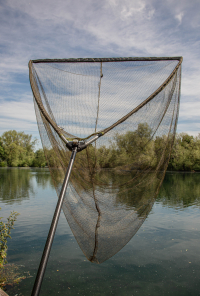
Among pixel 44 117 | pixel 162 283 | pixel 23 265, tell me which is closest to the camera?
pixel 44 117

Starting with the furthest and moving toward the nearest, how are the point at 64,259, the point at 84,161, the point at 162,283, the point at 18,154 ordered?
the point at 18,154, the point at 64,259, the point at 162,283, the point at 84,161

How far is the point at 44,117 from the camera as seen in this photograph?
2.50 m

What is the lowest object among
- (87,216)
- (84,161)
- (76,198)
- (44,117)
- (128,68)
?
(87,216)

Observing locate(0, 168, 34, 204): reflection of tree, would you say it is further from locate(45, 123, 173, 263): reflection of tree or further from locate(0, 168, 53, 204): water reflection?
locate(45, 123, 173, 263): reflection of tree

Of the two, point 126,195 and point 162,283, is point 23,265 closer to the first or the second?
point 162,283

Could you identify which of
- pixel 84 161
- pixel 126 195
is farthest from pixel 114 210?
pixel 84 161

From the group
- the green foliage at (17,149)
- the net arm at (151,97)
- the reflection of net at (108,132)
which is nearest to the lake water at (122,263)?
the reflection of net at (108,132)

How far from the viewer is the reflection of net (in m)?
2.62

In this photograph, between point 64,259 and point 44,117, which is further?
point 64,259

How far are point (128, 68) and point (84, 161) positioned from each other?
52.4 inches

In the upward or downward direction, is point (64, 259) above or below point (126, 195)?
below

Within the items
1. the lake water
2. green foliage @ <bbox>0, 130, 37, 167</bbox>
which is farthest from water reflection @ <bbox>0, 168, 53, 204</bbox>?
green foliage @ <bbox>0, 130, 37, 167</bbox>

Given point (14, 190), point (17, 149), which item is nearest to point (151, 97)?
point (14, 190)

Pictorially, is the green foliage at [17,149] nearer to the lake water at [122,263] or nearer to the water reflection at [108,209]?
the lake water at [122,263]
